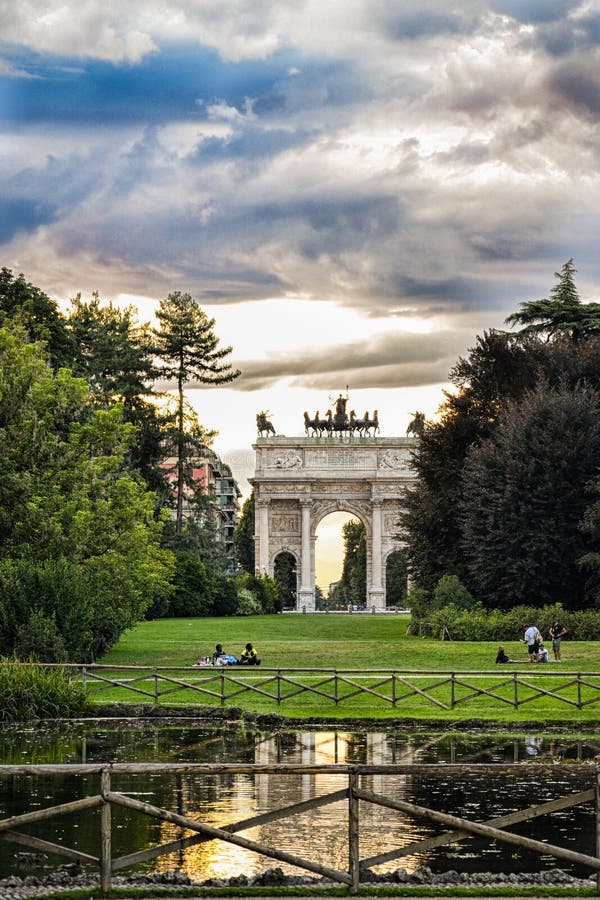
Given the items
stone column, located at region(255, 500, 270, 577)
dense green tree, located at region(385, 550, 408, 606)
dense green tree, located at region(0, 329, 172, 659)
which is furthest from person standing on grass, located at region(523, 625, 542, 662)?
dense green tree, located at region(385, 550, 408, 606)

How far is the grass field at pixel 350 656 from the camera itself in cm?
2662

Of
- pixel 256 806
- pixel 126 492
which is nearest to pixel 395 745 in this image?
pixel 256 806

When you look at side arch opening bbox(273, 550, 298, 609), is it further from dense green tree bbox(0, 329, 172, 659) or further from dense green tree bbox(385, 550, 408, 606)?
dense green tree bbox(0, 329, 172, 659)

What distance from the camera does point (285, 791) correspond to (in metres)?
16.9

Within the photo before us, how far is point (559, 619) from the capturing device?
4291cm

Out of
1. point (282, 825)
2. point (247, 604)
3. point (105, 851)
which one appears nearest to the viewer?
point (105, 851)

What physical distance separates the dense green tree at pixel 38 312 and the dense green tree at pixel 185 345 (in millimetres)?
31177

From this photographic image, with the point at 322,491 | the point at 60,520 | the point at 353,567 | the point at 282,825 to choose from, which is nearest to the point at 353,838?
the point at 282,825

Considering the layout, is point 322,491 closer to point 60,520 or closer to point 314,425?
point 314,425

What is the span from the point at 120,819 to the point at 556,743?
1038 cm

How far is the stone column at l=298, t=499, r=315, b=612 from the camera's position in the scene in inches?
4309

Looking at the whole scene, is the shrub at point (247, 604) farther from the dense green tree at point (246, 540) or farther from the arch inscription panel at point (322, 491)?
the dense green tree at point (246, 540)

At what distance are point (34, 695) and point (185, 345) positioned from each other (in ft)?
194

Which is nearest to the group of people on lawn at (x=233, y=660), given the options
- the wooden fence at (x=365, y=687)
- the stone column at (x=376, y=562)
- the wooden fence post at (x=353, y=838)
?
the wooden fence at (x=365, y=687)
